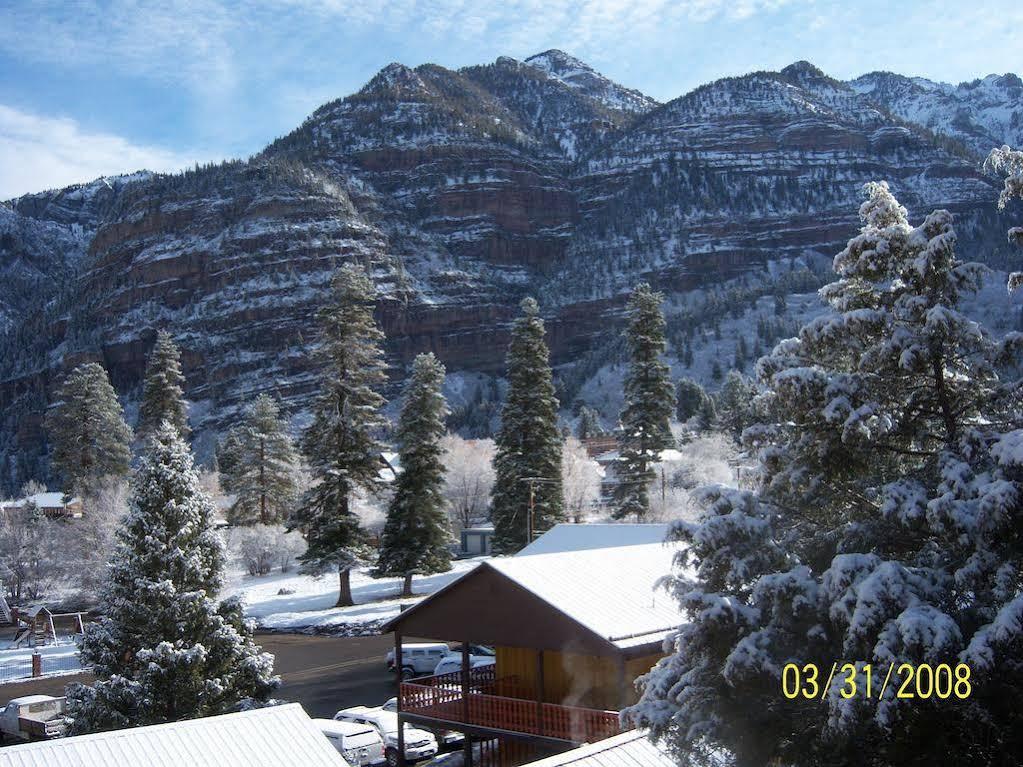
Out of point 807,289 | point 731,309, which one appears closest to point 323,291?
point 731,309

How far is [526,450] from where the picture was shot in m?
52.3

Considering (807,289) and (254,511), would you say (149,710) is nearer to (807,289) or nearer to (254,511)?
(254,511)

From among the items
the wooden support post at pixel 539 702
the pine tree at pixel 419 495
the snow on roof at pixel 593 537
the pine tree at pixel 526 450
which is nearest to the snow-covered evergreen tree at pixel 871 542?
the wooden support post at pixel 539 702

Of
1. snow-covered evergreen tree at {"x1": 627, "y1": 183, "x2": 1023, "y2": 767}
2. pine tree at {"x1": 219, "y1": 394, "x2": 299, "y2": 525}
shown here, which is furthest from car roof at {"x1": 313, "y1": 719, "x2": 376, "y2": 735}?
pine tree at {"x1": 219, "y1": 394, "x2": 299, "y2": 525}

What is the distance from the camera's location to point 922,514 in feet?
31.2

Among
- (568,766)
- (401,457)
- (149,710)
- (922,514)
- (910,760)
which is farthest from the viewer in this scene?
(401,457)

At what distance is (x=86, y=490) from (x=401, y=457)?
103 ft

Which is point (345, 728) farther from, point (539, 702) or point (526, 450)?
point (526, 450)

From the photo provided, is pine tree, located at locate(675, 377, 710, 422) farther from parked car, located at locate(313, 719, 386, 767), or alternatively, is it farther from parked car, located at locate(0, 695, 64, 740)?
parked car, located at locate(313, 719, 386, 767)

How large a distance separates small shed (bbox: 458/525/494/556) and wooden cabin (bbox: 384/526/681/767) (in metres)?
48.6

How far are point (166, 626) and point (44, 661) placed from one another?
2414cm

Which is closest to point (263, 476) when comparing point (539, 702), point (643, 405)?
point (643, 405)

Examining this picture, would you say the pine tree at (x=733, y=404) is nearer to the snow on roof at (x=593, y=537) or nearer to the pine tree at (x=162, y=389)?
the pine tree at (x=162, y=389)

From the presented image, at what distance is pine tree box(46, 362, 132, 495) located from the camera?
69875 mm
